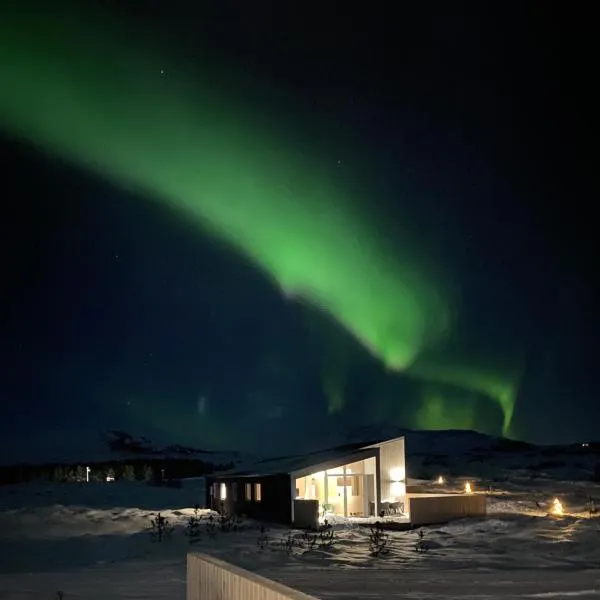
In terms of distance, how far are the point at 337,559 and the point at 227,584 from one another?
1054cm

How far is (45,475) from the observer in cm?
9731

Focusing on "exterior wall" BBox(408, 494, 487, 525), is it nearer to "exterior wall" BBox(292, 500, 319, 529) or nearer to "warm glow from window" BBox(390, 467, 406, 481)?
"warm glow from window" BBox(390, 467, 406, 481)

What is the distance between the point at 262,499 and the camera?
30.3 m

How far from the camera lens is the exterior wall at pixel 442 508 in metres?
27.5

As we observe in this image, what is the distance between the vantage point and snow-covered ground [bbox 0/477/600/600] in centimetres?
1502

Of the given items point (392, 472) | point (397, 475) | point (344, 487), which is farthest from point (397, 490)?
point (344, 487)

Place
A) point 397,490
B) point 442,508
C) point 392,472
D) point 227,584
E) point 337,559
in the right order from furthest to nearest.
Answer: point 392,472 < point 397,490 < point 442,508 < point 337,559 < point 227,584

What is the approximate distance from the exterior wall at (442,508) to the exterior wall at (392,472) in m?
2.45

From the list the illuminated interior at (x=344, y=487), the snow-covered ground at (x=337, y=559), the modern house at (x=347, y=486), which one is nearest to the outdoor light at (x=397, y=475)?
the modern house at (x=347, y=486)

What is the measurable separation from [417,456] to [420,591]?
3982 inches

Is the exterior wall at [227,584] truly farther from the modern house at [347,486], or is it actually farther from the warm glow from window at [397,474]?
the warm glow from window at [397,474]

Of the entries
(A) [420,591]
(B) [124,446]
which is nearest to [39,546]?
(A) [420,591]

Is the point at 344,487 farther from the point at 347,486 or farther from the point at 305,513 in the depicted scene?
the point at 305,513

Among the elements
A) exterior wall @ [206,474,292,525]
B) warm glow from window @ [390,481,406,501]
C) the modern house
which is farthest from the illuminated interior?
exterior wall @ [206,474,292,525]
